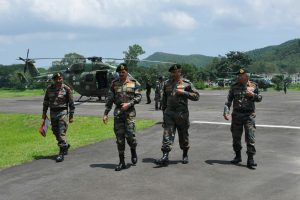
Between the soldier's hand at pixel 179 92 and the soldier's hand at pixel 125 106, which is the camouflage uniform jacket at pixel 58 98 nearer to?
the soldier's hand at pixel 125 106

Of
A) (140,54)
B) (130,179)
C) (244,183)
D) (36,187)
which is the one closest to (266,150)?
(244,183)

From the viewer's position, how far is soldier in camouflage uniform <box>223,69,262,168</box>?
8461 mm

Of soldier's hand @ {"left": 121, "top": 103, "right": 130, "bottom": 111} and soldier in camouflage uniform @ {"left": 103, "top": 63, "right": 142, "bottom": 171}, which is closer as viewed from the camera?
soldier's hand @ {"left": 121, "top": 103, "right": 130, "bottom": 111}

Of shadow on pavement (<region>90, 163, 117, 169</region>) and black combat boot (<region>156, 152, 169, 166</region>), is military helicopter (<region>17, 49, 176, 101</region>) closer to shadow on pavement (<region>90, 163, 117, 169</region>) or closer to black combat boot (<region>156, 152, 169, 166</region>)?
shadow on pavement (<region>90, 163, 117, 169</region>)

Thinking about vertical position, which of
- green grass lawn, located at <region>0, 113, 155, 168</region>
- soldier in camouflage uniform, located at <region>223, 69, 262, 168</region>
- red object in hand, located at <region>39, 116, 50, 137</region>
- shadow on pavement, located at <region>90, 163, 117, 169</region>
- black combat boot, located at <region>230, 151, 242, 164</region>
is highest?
soldier in camouflage uniform, located at <region>223, 69, 262, 168</region>

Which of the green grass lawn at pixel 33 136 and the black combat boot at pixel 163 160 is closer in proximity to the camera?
the black combat boot at pixel 163 160

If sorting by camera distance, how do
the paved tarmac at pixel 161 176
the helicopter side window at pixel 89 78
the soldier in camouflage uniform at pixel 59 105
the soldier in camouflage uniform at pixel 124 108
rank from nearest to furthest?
the paved tarmac at pixel 161 176 → the soldier in camouflage uniform at pixel 124 108 → the soldier in camouflage uniform at pixel 59 105 → the helicopter side window at pixel 89 78

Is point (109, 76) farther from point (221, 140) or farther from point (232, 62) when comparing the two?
point (232, 62)

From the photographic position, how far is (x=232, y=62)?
463 ft

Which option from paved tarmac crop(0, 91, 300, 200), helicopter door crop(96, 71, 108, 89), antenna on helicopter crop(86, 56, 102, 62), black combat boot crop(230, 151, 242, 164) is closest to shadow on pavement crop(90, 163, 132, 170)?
paved tarmac crop(0, 91, 300, 200)

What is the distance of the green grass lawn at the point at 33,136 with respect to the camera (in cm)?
1068

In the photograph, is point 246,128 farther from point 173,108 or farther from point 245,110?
point 173,108

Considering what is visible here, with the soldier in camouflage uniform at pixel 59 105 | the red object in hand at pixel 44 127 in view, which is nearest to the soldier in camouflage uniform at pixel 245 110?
the soldier in camouflage uniform at pixel 59 105

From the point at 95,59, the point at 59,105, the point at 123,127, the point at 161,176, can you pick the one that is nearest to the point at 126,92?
the point at 123,127
